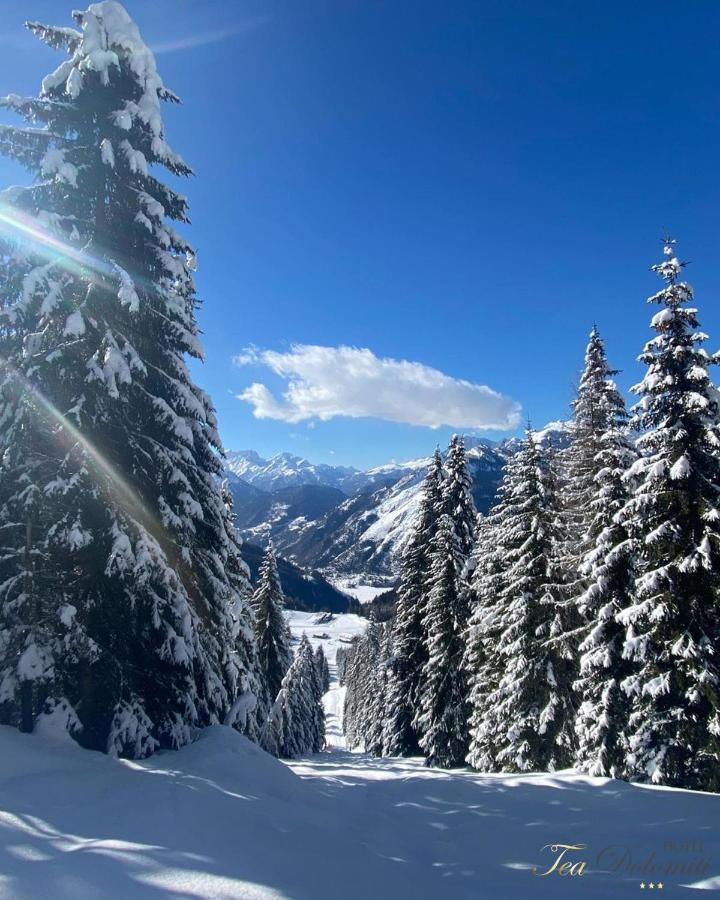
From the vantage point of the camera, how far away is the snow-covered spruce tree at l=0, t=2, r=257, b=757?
8.60m

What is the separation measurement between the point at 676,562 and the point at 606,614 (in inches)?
115

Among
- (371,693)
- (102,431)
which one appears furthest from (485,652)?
(371,693)

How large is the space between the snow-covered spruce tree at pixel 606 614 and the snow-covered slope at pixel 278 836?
3.73m

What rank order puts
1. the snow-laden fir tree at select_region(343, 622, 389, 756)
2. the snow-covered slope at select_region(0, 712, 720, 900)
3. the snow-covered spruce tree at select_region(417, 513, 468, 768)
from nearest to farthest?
the snow-covered slope at select_region(0, 712, 720, 900), the snow-covered spruce tree at select_region(417, 513, 468, 768), the snow-laden fir tree at select_region(343, 622, 389, 756)

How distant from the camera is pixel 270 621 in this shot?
30.7 m

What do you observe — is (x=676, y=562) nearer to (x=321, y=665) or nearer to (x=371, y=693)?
(x=371, y=693)

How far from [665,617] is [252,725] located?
10.8 m

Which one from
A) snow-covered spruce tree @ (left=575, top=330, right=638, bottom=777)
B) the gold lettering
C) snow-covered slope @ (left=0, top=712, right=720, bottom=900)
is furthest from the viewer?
snow-covered spruce tree @ (left=575, top=330, right=638, bottom=777)

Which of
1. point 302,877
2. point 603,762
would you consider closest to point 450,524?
point 603,762

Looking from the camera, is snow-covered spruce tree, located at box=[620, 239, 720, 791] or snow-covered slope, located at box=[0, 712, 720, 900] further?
snow-covered spruce tree, located at box=[620, 239, 720, 791]

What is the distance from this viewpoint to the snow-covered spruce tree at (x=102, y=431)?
8602 mm

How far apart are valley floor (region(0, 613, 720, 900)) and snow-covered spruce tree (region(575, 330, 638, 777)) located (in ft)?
11.2

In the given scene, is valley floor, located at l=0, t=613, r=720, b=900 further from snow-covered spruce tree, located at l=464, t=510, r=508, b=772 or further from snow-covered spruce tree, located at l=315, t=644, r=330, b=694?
snow-covered spruce tree, located at l=315, t=644, r=330, b=694

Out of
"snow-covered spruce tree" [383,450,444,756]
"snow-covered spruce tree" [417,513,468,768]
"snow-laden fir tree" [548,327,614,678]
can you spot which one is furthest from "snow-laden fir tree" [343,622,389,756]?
"snow-laden fir tree" [548,327,614,678]
